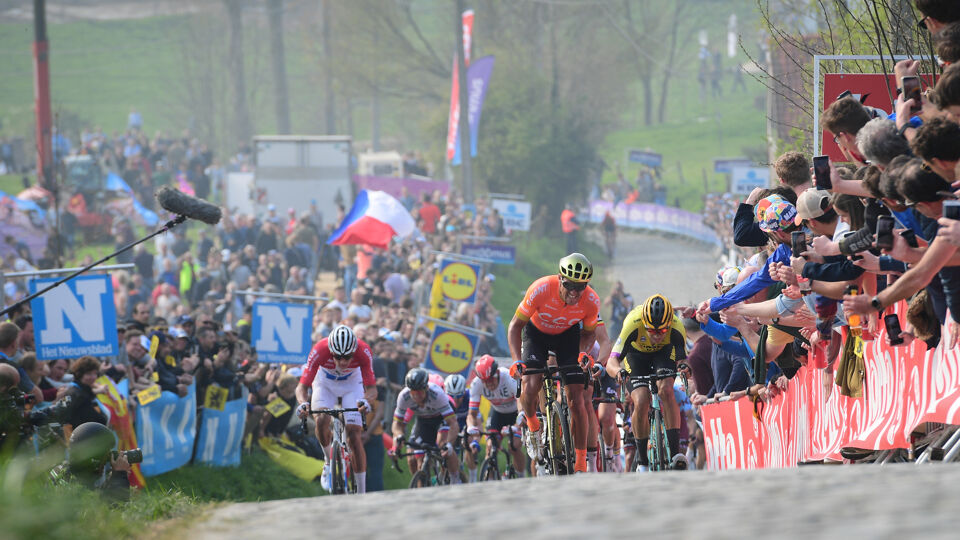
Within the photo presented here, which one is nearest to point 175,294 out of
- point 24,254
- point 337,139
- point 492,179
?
point 24,254

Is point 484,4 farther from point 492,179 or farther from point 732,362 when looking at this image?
point 732,362

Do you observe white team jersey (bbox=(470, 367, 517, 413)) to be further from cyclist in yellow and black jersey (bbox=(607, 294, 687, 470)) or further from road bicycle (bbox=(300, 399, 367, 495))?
cyclist in yellow and black jersey (bbox=(607, 294, 687, 470))

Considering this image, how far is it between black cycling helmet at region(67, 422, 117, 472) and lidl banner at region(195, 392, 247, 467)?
6475mm

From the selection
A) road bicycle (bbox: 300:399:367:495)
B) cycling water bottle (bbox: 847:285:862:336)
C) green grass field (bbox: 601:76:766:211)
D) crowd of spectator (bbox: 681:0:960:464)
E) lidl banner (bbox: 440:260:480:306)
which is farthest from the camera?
green grass field (bbox: 601:76:766:211)

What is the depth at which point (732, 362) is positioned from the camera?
1164 centimetres

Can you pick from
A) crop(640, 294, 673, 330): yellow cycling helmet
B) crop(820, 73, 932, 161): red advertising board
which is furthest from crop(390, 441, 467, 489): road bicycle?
crop(820, 73, 932, 161): red advertising board

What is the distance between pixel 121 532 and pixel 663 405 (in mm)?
5865

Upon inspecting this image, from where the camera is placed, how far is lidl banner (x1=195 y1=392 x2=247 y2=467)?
1543 cm

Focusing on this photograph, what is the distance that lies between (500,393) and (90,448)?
30.9 ft

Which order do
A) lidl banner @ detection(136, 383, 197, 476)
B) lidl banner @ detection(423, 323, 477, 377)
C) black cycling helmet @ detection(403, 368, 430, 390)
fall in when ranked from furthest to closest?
1. lidl banner @ detection(423, 323, 477, 377)
2. black cycling helmet @ detection(403, 368, 430, 390)
3. lidl banner @ detection(136, 383, 197, 476)

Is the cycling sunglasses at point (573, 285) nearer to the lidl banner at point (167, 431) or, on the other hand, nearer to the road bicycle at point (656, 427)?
the road bicycle at point (656, 427)

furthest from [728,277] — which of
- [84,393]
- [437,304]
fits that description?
Answer: [437,304]

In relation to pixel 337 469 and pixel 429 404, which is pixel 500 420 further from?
pixel 337 469

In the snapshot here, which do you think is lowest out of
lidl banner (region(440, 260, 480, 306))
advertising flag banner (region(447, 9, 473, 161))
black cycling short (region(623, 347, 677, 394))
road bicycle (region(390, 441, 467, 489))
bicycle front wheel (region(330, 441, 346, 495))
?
road bicycle (region(390, 441, 467, 489))
